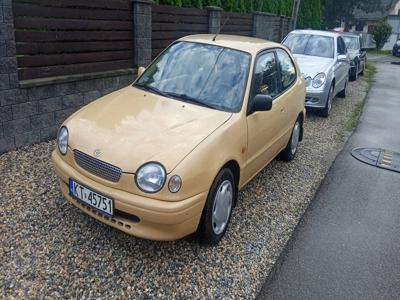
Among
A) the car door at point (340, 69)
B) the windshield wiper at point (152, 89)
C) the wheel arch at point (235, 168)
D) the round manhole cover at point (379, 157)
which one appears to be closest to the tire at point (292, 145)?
the round manhole cover at point (379, 157)

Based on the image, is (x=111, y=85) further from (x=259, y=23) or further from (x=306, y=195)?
(x=259, y=23)

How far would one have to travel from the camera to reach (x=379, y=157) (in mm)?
6285

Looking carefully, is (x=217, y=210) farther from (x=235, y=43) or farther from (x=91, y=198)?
(x=235, y=43)

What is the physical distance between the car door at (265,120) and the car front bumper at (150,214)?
1.11m

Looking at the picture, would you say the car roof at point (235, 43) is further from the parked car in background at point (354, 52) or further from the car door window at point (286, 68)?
the parked car in background at point (354, 52)

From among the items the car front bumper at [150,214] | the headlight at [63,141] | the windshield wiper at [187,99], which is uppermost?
the windshield wiper at [187,99]

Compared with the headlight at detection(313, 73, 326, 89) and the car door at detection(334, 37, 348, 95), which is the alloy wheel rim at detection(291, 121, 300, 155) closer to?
the headlight at detection(313, 73, 326, 89)

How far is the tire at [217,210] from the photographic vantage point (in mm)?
3238

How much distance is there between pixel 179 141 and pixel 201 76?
119cm

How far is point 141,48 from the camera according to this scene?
706cm

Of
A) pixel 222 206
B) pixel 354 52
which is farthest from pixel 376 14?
pixel 222 206

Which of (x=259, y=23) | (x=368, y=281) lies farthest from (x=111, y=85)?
(x=259, y=23)

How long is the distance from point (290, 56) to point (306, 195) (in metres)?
2.06

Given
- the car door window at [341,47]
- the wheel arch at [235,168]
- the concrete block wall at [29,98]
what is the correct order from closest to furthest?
the wheel arch at [235,168], the concrete block wall at [29,98], the car door window at [341,47]
